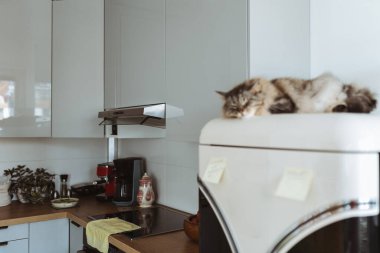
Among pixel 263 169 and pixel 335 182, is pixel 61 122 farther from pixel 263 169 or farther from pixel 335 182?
pixel 335 182

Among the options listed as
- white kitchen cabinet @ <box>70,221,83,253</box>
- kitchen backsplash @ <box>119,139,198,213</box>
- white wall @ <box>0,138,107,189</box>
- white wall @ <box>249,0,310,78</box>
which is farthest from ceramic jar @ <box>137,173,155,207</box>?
white wall @ <box>249,0,310,78</box>

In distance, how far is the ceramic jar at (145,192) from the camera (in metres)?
2.09

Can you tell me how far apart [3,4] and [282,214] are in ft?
6.85

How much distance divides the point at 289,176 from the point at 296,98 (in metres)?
0.29

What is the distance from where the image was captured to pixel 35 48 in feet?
6.95

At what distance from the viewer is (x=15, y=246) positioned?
1893mm

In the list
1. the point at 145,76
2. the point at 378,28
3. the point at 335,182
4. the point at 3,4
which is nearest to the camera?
the point at 335,182

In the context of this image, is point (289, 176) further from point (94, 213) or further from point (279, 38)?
point (94, 213)

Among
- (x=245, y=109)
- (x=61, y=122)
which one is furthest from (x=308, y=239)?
(x=61, y=122)

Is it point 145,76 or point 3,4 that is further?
point 3,4

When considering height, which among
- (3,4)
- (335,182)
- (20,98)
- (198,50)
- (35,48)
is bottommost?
(335,182)

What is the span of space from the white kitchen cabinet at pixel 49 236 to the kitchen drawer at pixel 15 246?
0.10 feet

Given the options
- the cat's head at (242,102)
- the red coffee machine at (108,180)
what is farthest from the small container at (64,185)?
the cat's head at (242,102)

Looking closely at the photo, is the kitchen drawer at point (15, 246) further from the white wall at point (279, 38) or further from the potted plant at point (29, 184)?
the white wall at point (279, 38)
